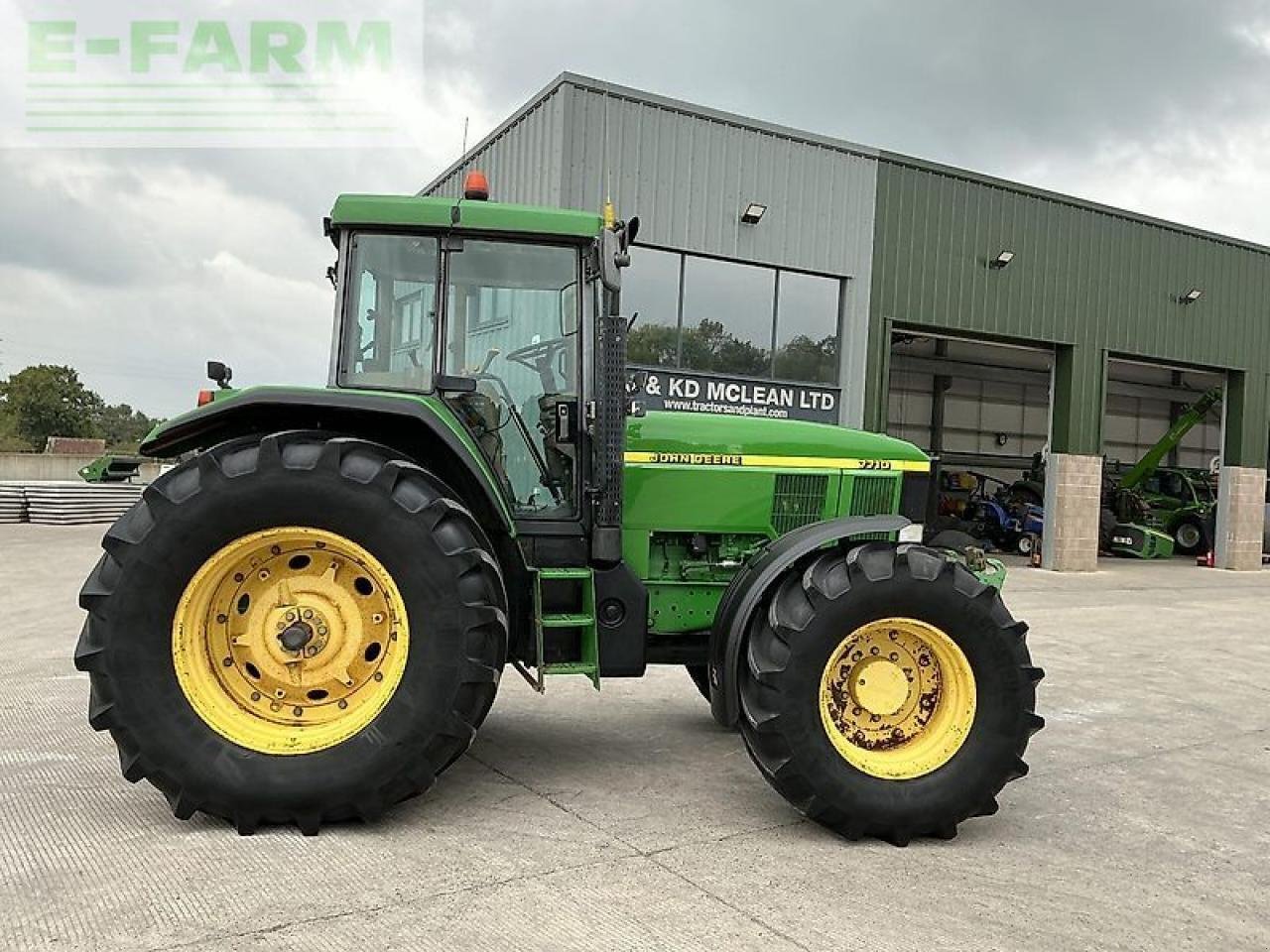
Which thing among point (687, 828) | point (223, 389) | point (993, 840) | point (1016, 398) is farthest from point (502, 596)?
point (1016, 398)

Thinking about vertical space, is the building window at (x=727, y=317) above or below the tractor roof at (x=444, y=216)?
above

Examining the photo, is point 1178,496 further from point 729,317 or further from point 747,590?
point 747,590

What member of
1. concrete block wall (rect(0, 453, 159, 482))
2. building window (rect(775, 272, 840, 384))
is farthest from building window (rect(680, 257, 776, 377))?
concrete block wall (rect(0, 453, 159, 482))

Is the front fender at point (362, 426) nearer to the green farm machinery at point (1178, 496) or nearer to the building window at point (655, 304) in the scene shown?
the building window at point (655, 304)

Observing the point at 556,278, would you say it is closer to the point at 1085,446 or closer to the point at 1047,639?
the point at 1047,639

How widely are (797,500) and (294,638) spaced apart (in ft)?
7.53

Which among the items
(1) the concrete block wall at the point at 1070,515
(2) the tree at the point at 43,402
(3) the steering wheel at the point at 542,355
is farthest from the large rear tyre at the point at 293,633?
(2) the tree at the point at 43,402

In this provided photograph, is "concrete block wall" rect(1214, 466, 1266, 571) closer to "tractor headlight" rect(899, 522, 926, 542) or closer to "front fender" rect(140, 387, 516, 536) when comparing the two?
"tractor headlight" rect(899, 522, 926, 542)

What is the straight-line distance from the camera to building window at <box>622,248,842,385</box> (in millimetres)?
12617

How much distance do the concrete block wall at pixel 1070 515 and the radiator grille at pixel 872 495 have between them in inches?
531

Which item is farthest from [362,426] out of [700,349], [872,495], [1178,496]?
[1178,496]

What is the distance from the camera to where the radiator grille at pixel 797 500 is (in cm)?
469

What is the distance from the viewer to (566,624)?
398cm

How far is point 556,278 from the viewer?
417 cm
